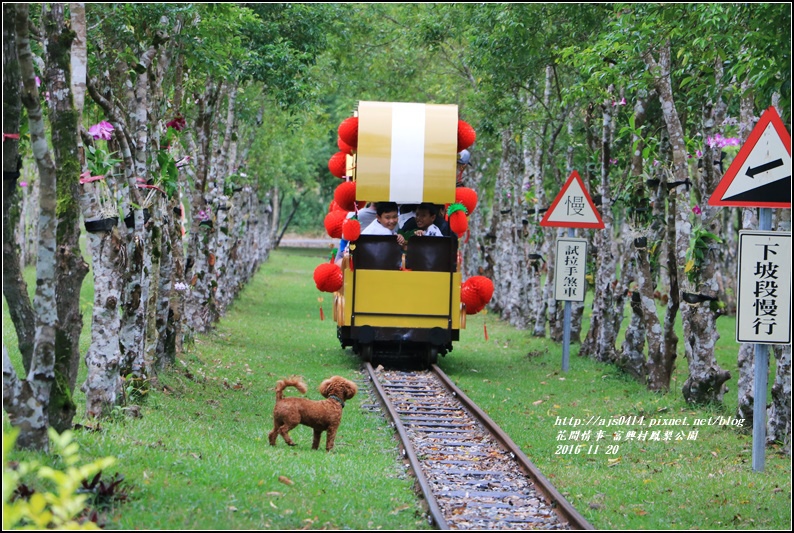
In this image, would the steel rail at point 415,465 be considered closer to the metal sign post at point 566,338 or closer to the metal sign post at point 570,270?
the metal sign post at point 566,338

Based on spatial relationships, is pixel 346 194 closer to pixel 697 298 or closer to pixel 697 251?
pixel 697 251

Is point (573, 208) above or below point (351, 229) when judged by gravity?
above

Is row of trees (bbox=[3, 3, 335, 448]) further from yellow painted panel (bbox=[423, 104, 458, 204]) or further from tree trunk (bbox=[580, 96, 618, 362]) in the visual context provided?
tree trunk (bbox=[580, 96, 618, 362])

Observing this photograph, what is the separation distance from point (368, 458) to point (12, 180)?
15.0ft

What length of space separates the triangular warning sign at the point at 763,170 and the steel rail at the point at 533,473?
303cm

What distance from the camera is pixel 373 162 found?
57.8 feet

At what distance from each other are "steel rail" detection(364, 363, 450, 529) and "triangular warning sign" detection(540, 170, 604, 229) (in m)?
3.94

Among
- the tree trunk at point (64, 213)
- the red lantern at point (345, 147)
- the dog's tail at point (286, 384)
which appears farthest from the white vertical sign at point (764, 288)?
the red lantern at point (345, 147)

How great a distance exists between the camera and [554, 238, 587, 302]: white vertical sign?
18.4 metres

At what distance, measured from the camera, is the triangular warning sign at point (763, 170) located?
9.48 metres

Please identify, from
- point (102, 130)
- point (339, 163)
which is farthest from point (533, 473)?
point (339, 163)

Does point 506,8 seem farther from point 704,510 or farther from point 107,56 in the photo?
point 704,510

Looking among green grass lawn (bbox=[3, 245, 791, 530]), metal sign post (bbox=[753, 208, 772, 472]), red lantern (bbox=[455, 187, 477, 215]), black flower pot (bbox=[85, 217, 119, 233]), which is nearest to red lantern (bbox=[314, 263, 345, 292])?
green grass lawn (bbox=[3, 245, 791, 530])

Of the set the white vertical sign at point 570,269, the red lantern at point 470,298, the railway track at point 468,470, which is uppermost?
the white vertical sign at point 570,269
